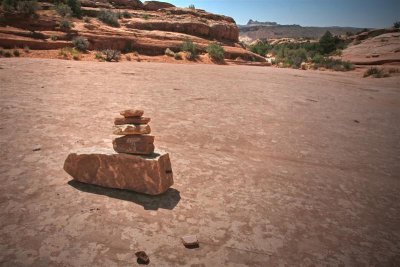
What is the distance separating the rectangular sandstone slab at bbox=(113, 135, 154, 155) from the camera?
10.9ft

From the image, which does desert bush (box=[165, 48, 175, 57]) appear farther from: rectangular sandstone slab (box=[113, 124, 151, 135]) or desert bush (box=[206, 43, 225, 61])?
rectangular sandstone slab (box=[113, 124, 151, 135])

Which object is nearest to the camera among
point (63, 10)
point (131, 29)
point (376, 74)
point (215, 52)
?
point (376, 74)

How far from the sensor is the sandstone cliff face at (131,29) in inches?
750

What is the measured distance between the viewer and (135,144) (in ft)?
10.9

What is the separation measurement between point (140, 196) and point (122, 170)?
363 mm

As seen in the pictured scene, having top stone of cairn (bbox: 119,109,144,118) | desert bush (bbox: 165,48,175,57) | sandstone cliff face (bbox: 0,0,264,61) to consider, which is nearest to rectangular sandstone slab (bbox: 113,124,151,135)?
top stone of cairn (bbox: 119,109,144,118)

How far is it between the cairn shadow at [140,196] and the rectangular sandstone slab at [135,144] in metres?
0.48

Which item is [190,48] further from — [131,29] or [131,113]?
[131,113]

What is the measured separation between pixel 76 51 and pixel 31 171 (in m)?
16.9

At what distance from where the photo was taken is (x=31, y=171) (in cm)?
354

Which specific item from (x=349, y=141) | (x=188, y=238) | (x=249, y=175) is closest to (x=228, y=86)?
(x=349, y=141)

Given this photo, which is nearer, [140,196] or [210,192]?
[140,196]

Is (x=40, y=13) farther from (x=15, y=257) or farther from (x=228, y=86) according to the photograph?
(x=15, y=257)

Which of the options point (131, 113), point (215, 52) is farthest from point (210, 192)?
point (215, 52)
